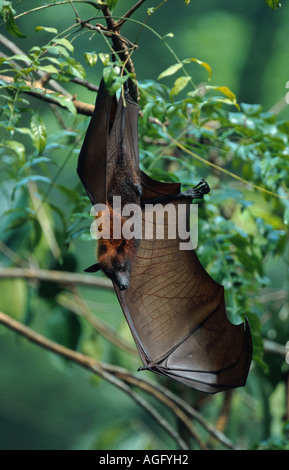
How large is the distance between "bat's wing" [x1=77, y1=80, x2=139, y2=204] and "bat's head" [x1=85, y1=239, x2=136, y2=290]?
155 millimetres

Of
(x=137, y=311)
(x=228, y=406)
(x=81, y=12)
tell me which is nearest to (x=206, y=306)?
(x=137, y=311)

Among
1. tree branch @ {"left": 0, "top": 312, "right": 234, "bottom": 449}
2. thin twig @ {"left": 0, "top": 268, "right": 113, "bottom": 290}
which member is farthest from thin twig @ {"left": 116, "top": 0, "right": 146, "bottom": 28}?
thin twig @ {"left": 0, "top": 268, "right": 113, "bottom": 290}

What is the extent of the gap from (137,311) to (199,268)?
0.27 m

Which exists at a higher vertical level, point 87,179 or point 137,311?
point 87,179

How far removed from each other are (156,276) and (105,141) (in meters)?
0.50

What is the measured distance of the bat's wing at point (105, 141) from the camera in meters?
1.42

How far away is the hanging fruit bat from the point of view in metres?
1.46

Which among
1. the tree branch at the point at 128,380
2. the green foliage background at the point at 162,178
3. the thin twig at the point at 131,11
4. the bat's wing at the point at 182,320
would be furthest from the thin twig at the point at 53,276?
the thin twig at the point at 131,11

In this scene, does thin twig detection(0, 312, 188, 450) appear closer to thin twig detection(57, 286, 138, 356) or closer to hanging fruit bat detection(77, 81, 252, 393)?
thin twig detection(57, 286, 138, 356)

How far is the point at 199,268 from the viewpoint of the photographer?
1703 mm

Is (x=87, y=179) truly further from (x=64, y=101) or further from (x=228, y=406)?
A: (x=228, y=406)

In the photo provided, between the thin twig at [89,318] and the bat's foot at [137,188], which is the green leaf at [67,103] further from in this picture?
the thin twig at [89,318]

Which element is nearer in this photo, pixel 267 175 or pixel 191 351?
pixel 191 351
